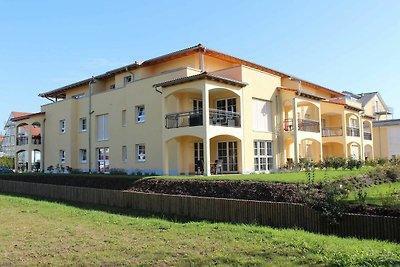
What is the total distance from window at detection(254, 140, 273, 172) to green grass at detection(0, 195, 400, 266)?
13.0m

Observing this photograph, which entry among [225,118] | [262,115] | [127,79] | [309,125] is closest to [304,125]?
[309,125]

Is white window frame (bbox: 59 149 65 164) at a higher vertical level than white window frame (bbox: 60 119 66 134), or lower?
lower

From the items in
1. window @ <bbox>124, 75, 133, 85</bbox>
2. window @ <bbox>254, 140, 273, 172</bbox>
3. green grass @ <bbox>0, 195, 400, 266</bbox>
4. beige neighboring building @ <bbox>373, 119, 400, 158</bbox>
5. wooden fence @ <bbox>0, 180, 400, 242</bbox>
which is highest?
window @ <bbox>124, 75, 133, 85</bbox>

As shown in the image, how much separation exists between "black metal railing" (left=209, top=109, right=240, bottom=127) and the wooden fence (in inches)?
307

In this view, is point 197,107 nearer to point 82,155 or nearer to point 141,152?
point 141,152

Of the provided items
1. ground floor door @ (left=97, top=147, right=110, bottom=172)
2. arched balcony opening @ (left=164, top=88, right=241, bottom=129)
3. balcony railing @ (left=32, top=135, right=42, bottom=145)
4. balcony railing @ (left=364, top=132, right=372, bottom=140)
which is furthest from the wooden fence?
balcony railing @ (left=364, top=132, right=372, bottom=140)

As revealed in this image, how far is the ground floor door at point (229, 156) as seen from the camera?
24.1 m

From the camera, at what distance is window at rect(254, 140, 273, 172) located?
25.0 m

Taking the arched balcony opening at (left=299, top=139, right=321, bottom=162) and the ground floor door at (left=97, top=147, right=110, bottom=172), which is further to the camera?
the arched balcony opening at (left=299, top=139, right=321, bottom=162)

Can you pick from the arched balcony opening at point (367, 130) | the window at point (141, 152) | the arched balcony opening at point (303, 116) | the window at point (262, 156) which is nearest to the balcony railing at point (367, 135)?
the arched balcony opening at point (367, 130)

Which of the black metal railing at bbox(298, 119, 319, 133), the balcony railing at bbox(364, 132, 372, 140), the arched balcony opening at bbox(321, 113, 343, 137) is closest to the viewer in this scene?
the black metal railing at bbox(298, 119, 319, 133)

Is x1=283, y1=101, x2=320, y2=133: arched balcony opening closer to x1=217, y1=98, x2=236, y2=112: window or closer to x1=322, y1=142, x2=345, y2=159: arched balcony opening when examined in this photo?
x1=322, y1=142, x2=345, y2=159: arched balcony opening

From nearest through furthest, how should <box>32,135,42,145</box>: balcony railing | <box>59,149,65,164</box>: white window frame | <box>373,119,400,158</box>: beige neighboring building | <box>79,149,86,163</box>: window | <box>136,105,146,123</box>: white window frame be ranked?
<box>136,105,146,123</box>: white window frame, <box>79,149,86,163</box>: window, <box>59,149,65,164</box>: white window frame, <box>32,135,42,145</box>: balcony railing, <box>373,119,400,158</box>: beige neighboring building

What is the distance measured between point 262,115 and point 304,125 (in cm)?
494
